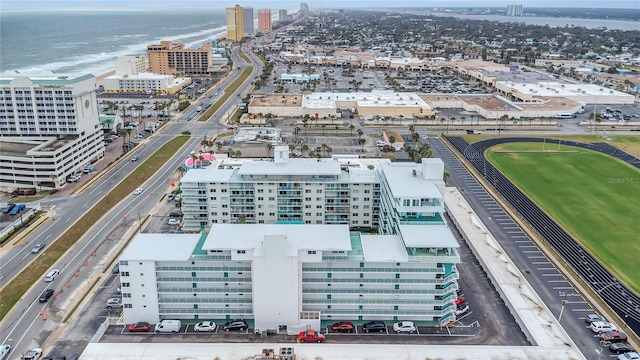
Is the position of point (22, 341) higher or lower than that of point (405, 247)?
lower

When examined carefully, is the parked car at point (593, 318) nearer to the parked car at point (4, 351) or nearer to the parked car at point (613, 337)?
the parked car at point (613, 337)

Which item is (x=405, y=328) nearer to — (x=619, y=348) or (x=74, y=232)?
(x=619, y=348)

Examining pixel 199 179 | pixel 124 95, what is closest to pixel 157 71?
pixel 124 95

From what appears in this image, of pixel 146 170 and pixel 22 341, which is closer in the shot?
pixel 22 341

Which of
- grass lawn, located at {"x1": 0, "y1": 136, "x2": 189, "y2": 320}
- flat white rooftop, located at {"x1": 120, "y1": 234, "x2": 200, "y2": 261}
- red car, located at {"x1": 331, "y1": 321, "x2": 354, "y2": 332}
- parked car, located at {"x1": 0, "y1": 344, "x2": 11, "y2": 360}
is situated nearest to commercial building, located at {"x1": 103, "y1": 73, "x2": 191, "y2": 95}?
grass lawn, located at {"x1": 0, "y1": 136, "x2": 189, "y2": 320}

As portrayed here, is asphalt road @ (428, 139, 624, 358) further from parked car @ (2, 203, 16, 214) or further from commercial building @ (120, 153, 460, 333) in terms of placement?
parked car @ (2, 203, 16, 214)

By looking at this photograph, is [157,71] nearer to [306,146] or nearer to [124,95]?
[124,95]

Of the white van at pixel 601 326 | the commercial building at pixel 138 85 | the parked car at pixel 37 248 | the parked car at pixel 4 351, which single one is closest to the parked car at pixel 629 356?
the white van at pixel 601 326
